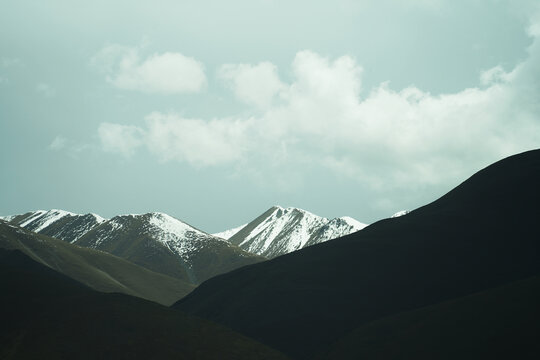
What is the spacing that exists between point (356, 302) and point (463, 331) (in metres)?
54.3

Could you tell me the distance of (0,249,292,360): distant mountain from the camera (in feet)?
246

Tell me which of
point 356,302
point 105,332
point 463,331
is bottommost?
point 105,332

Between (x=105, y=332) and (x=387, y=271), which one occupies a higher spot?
(x=387, y=271)

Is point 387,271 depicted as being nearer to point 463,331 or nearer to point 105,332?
point 463,331

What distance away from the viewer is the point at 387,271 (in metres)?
146

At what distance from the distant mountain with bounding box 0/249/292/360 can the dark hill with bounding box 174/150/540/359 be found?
2879cm

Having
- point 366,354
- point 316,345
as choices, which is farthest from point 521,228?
point 366,354

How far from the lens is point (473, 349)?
70.3 metres

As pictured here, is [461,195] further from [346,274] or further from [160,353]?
[160,353]

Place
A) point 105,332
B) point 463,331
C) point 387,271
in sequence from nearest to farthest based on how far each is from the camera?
point 463,331, point 105,332, point 387,271

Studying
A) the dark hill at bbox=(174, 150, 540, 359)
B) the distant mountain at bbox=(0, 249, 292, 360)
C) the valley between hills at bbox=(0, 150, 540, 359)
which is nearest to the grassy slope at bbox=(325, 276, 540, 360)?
the valley between hills at bbox=(0, 150, 540, 359)

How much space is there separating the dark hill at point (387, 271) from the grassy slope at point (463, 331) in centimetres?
1743

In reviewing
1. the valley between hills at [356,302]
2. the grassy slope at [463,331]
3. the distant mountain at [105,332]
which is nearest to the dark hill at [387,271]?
the valley between hills at [356,302]

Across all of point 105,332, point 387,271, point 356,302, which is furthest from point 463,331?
point 387,271
